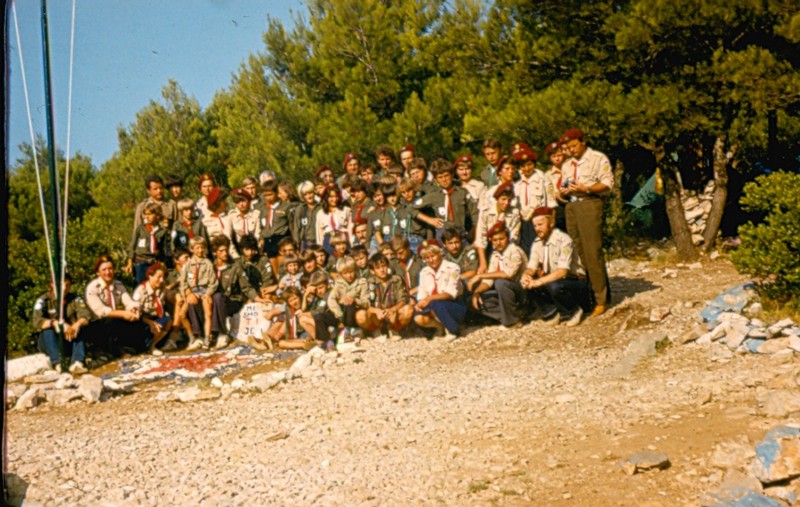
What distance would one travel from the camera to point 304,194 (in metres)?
9.98

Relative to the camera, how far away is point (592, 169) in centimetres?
823

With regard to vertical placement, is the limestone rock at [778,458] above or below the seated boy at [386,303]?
below

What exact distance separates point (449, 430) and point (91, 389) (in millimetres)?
3510

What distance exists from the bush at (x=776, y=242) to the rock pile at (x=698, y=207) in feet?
16.5

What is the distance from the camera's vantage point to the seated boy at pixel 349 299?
854cm

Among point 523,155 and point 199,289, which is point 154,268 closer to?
point 199,289

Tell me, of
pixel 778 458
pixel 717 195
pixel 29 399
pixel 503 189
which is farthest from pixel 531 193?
pixel 29 399

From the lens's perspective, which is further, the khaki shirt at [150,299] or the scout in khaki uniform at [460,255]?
the khaki shirt at [150,299]

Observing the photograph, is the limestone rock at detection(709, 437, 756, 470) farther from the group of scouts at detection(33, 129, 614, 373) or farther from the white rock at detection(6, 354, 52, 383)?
the white rock at detection(6, 354, 52, 383)

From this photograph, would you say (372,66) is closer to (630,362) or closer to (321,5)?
(321,5)

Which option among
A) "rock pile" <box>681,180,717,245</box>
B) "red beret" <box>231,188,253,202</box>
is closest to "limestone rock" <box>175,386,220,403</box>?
"red beret" <box>231,188,253,202</box>

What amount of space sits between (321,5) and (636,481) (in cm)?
1163

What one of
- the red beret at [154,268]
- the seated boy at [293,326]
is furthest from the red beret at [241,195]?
the seated boy at [293,326]

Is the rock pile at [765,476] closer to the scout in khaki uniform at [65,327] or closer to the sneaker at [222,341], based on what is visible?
the sneaker at [222,341]
